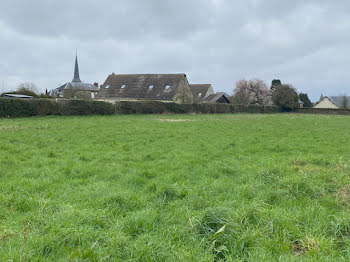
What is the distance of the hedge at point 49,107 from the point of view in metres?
19.7

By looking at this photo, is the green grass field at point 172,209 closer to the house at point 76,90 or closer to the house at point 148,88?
the house at point 148,88

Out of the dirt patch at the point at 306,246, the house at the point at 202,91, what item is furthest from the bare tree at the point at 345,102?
the dirt patch at the point at 306,246

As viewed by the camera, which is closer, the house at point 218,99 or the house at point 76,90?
the house at point 76,90

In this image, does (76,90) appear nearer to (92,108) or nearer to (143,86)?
(143,86)

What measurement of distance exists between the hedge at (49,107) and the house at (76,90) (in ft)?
67.3

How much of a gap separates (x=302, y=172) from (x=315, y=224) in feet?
8.25

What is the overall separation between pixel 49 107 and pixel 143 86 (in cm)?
2530

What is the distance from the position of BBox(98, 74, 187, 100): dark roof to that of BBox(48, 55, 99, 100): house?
3.48 meters

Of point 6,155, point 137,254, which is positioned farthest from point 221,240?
point 6,155

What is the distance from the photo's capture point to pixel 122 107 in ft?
95.1

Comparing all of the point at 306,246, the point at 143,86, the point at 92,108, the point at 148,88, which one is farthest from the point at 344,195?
the point at 143,86

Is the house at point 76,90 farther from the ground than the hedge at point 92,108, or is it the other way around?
the house at point 76,90

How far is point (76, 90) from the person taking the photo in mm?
47469

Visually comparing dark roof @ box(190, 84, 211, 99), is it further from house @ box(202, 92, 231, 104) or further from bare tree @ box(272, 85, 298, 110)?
bare tree @ box(272, 85, 298, 110)
